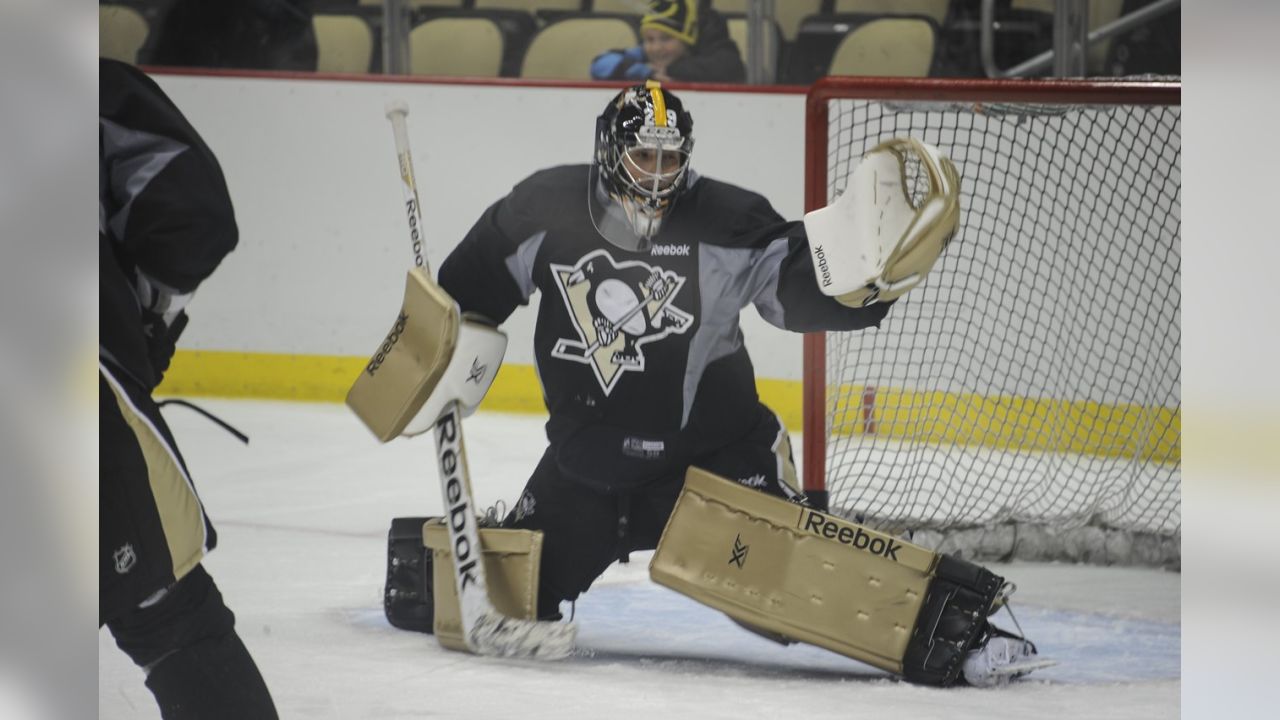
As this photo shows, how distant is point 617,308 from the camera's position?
2.24 m

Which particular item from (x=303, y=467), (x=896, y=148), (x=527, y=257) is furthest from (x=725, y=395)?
(x=303, y=467)

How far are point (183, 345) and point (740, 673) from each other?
9.60 feet

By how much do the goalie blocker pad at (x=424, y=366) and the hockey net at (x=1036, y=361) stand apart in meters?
0.94

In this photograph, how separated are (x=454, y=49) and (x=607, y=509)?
107 inches

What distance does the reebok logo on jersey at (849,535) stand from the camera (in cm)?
220

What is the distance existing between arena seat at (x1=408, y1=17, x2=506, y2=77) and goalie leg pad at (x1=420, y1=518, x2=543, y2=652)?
8.75 feet

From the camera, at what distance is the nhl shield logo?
1263 mm

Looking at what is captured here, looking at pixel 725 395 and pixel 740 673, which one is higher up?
pixel 725 395

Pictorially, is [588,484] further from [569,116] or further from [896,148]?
[569,116]

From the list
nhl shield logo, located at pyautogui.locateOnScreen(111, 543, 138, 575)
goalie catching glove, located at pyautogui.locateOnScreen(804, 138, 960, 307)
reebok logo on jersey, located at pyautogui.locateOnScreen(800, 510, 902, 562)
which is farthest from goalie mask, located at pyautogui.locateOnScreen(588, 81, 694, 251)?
nhl shield logo, located at pyautogui.locateOnScreen(111, 543, 138, 575)

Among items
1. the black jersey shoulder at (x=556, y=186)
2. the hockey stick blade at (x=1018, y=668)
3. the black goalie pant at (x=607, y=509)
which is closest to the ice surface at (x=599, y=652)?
the hockey stick blade at (x=1018, y=668)

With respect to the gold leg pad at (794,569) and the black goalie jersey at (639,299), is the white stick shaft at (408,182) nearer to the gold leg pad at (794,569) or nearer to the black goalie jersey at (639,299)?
the black goalie jersey at (639,299)

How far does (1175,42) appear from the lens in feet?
13.8

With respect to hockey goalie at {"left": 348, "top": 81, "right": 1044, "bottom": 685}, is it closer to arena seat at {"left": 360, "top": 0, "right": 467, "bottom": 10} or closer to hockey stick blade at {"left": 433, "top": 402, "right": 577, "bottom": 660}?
hockey stick blade at {"left": 433, "top": 402, "right": 577, "bottom": 660}
